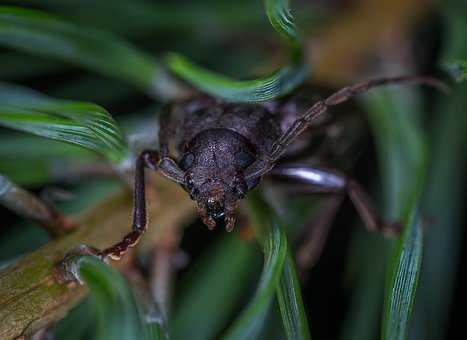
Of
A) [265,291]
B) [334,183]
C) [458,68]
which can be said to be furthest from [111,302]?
[334,183]

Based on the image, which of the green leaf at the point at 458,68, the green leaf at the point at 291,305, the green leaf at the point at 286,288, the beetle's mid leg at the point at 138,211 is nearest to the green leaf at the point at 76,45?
the beetle's mid leg at the point at 138,211

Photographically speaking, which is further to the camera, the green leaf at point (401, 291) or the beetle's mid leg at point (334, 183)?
the beetle's mid leg at point (334, 183)

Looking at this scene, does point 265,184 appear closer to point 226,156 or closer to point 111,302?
point 226,156

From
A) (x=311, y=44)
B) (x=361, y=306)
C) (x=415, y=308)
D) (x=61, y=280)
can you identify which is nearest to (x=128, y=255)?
(x=61, y=280)

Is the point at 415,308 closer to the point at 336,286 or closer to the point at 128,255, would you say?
the point at 336,286

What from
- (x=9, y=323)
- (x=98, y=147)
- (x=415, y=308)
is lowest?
(x=415, y=308)

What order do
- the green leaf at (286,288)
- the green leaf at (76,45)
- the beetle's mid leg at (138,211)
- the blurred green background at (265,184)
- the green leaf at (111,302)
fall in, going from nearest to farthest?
the green leaf at (111,302) < the green leaf at (286,288) < the beetle's mid leg at (138,211) < the blurred green background at (265,184) < the green leaf at (76,45)

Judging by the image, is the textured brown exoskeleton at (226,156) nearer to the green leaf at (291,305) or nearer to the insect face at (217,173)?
the insect face at (217,173)
